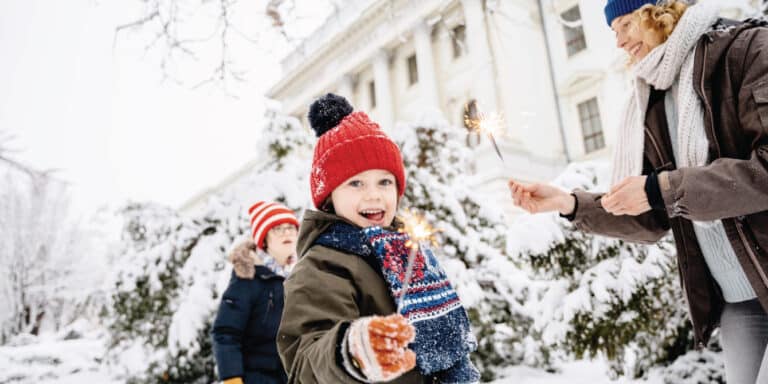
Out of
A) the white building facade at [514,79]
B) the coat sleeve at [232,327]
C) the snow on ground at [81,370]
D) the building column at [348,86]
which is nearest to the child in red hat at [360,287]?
the coat sleeve at [232,327]

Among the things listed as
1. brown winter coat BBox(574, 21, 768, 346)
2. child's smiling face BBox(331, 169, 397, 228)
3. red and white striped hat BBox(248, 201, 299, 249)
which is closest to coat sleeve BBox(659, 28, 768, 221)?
brown winter coat BBox(574, 21, 768, 346)

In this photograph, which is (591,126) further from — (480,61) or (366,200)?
(366,200)

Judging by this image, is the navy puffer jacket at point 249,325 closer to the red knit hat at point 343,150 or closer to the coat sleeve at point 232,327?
the coat sleeve at point 232,327

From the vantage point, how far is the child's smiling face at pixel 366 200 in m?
1.42

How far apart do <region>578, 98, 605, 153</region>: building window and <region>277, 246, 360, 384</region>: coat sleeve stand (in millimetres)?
16662

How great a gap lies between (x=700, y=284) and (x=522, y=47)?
17.1 meters

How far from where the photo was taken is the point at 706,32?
4.58ft

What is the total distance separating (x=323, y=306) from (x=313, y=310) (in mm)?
29

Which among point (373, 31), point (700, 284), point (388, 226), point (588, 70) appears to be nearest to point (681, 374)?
point (700, 284)

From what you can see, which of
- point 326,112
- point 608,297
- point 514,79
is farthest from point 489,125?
point 514,79

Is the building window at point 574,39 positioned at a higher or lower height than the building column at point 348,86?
lower

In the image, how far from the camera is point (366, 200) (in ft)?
4.67

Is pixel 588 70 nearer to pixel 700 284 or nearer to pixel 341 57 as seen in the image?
pixel 341 57

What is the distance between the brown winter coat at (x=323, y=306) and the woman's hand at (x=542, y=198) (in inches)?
27.9
